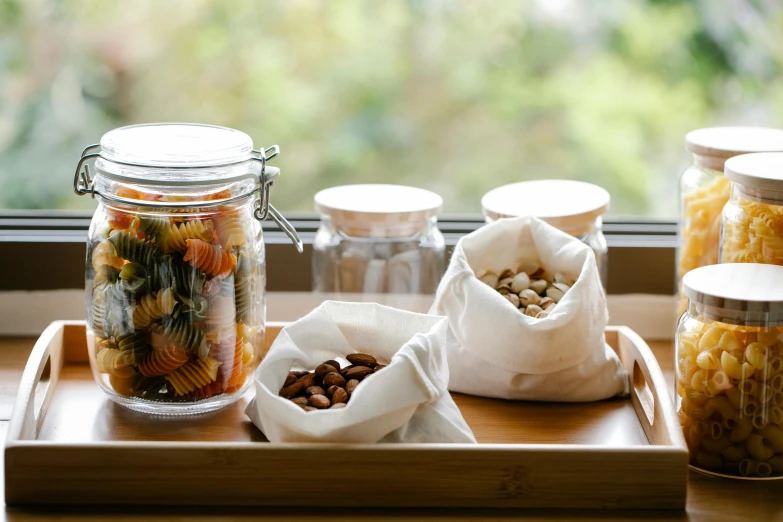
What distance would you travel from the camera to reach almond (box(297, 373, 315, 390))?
772 millimetres

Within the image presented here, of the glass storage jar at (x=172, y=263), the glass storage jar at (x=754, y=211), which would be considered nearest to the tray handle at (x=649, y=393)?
the glass storage jar at (x=754, y=211)

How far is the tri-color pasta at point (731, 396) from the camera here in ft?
2.35

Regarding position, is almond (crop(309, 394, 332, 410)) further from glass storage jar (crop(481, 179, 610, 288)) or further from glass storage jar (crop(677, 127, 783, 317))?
glass storage jar (crop(677, 127, 783, 317))

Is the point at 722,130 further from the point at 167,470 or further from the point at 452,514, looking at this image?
the point at 167,470

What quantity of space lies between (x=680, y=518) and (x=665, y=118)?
1.93 metres

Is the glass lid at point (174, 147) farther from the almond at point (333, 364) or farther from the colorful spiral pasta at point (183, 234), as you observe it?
the almond at point (333, 364)

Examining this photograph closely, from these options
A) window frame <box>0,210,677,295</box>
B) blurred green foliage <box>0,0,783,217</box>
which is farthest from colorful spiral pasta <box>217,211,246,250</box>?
blurred green foliage <box>0,0,783,217</box>

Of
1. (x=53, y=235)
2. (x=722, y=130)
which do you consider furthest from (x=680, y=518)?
(x=53, y=235)

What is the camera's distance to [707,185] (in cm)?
93

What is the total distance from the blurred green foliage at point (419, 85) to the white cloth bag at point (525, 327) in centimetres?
162

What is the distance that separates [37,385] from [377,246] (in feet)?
1.24

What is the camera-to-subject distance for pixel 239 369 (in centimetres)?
81

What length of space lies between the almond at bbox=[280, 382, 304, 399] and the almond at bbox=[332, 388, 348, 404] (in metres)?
0.04

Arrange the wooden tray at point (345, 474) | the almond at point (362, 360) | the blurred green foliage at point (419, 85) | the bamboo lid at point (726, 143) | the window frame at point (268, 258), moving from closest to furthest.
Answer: the wooden tray at point (345, 474) → the almond at point (362, 360) → the bamboo lid at point (726, 143) → the window frame at point (268, 258) → the blurred green foliage at point (419, 85)
